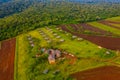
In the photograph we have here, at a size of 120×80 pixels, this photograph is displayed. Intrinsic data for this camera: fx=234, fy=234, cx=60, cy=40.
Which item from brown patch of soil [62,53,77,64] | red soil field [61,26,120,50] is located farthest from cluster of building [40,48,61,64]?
red soil field [61,26,120,50]

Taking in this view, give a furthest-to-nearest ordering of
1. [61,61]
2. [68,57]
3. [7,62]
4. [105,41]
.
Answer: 1. [105,41]
2. [7,62]
3. [68,57]
4. [61,61]

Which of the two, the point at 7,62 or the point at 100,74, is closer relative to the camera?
the point at 100,74

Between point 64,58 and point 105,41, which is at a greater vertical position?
point 64,58

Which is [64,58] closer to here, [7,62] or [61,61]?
[61,61]

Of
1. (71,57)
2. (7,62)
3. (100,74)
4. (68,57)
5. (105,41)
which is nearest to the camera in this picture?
(100,74)

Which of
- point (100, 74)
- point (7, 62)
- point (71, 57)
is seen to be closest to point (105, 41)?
point (71, 57)

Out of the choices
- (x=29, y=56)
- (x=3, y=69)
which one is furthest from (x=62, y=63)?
(x=3, y=69)

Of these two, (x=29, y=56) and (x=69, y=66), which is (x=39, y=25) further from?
(x=69, y=66)

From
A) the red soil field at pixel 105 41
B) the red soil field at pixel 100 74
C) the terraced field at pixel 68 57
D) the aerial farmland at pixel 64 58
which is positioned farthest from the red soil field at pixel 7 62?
the red soil field at pixel 105 41

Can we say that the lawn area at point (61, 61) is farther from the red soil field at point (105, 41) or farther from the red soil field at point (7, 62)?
the red soil field at point (105, 41)
